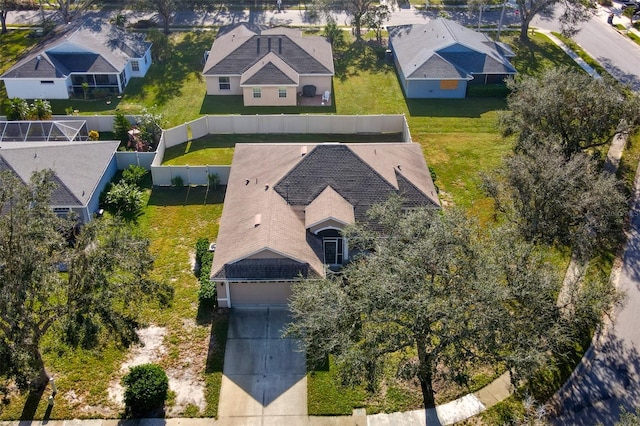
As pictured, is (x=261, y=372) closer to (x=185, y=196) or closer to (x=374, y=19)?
(x=185, y=196)

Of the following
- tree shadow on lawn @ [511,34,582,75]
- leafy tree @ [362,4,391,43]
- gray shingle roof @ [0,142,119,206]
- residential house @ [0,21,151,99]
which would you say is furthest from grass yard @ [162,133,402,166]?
leafy tree @ [362,4,391,43]

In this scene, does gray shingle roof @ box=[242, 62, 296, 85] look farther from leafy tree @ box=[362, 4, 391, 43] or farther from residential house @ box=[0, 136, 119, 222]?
leafy tree @ box=[362, 4, 391, 43]

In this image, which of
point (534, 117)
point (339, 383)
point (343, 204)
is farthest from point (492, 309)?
point (534, 117)

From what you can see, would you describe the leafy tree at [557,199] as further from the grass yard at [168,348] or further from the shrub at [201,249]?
the shrub at [201,249]

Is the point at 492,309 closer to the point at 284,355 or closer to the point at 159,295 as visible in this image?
the point at 284,355

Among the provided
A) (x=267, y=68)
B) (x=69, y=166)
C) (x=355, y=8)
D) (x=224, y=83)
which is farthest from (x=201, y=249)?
(x=355, y=8)

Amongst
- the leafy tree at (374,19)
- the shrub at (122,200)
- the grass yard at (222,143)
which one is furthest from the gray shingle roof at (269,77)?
the leafy tree at (374,19)
